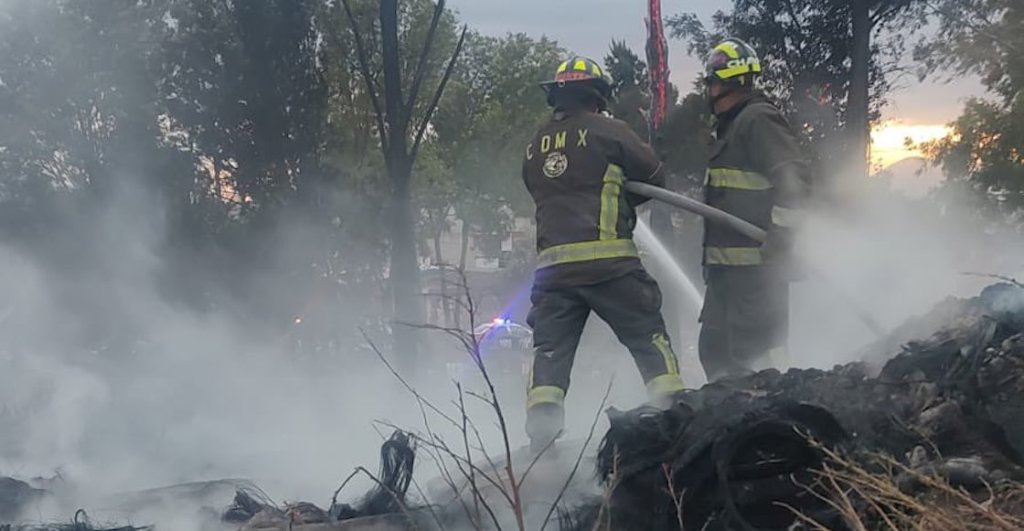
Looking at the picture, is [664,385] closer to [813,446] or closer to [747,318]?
[747,318]

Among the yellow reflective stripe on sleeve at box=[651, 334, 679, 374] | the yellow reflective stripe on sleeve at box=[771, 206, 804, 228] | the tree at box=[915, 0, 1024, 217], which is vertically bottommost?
the yellow reflective stripe on sleeve at box=[651, 334, 679, 374]

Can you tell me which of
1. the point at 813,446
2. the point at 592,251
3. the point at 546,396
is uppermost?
the point at 592,251

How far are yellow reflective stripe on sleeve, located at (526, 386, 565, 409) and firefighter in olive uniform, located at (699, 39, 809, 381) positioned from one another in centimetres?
87

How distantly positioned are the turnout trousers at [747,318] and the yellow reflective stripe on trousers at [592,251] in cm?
59

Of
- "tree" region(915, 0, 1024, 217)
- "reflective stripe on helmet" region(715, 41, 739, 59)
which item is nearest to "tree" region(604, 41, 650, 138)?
"tree" region(915, 0, 1024, 217)

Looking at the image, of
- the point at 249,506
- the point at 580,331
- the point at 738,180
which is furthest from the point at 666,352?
the point at 249,506

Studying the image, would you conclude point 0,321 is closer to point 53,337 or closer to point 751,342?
point 53,337

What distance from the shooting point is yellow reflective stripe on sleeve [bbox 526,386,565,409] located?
13.4ft

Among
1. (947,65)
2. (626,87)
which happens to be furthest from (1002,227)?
(626,87)

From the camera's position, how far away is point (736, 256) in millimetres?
4516

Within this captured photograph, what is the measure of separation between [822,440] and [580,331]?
5.43 ft

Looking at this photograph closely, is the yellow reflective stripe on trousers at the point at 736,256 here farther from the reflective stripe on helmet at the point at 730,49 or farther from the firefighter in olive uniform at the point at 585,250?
the reflective stripe on helmet at the point at 730,49

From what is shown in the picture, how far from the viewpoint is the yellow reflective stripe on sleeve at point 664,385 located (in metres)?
4.02

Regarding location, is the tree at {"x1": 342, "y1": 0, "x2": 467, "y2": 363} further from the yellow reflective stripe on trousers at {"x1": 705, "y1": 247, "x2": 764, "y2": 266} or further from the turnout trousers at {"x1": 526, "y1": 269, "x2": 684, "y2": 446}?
the turnout trousers at {"x1": 526, "y1": 269, "x2": 684, "y2": 446}
